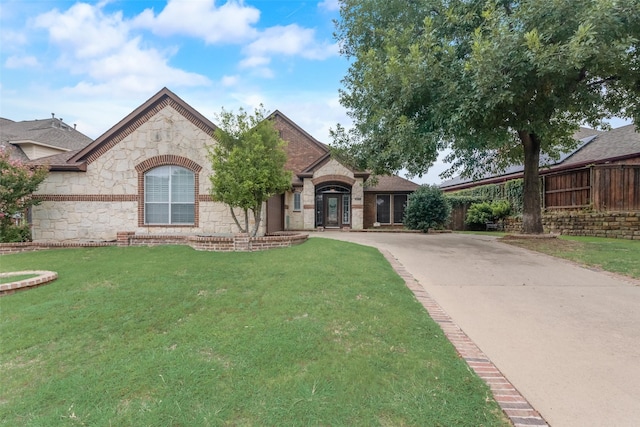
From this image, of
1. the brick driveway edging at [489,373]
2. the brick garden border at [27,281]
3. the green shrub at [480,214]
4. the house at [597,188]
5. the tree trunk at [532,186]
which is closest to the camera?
the brick driveway edging at [489,373]

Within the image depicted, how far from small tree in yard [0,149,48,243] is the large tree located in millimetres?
11901

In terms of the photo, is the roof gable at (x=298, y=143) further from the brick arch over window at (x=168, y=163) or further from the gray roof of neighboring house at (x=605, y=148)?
the brick arch over window at (x=168, y=163)

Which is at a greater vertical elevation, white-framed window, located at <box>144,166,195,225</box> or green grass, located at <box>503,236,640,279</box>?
white-framed window, located at <box>144,166,195,225</box>

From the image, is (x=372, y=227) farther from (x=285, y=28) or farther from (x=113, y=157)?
(x=113, y=157)

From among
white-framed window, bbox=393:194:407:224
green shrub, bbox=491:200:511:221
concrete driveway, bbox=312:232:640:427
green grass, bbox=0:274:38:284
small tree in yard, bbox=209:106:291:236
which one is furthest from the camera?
white-framed window, bbox=393:194:407:224

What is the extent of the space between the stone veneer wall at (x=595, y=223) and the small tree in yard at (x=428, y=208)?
538 centimetres

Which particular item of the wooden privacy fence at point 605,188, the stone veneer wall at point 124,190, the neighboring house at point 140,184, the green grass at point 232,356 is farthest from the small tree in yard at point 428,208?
the green grass at point 232,356

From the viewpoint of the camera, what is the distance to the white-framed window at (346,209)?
65.8ft

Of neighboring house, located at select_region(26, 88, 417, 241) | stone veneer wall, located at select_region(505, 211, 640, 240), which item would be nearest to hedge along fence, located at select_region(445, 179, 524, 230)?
stone veneer wall, located at select_region(505, 211, 640, 240)

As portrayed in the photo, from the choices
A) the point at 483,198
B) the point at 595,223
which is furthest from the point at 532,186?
the point at 483,198

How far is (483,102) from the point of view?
870 cm

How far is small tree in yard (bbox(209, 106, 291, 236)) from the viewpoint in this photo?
32.3 feet

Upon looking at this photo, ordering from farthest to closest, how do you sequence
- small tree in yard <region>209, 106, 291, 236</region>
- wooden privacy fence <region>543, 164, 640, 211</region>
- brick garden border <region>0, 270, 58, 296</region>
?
wooden privacy fence <region>543, 164, 640, 211</region> → small tree in yard <region>209, 106, 291, 236</region> → brick garden border <region>0, 270, 58, 296</region>

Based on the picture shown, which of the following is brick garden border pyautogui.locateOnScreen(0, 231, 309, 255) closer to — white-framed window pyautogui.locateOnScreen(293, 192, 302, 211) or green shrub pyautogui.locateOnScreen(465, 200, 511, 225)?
white-framed window pyautogui.locateOnScreen(293, 192, 302, 211)
